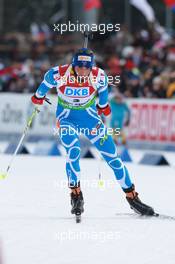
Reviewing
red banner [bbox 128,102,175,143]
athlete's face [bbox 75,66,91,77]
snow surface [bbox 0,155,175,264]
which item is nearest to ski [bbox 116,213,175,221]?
snow surface [bbox 0,155,175,264]

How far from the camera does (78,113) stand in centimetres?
1089

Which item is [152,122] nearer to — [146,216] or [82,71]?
[146,216]

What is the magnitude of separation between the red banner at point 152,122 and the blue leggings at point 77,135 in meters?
11.3

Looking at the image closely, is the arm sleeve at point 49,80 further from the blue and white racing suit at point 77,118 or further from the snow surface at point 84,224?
the snow surface at point 84,224

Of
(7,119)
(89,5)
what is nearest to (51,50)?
(89,5)

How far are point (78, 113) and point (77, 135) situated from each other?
10.0 inches

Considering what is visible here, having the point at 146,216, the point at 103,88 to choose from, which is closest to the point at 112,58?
the point at 103,88

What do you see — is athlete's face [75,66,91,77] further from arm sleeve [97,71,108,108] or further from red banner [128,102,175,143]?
red banner [128,102,175,143]

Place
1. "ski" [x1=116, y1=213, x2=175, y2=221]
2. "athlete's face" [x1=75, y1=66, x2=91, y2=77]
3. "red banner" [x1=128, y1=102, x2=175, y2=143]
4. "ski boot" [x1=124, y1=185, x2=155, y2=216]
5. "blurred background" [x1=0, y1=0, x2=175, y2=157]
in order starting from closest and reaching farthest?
"athlete's face" [x1=75, y1=66, x2=91, y2=77] < "ski" [x1=116, y1=213, x2=175, y2=221] < "ski boot" [x1=124, y1=185, x2=155, y2=216] < "red banner" [x1=128, y1=102, x2=175, y2=143] < "blurred background" [x1=0, y1=0, x2=175, y2=157]

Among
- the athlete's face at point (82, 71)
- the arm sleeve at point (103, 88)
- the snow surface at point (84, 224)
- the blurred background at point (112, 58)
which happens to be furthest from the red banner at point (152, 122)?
the athlete's face at point (82, 71)

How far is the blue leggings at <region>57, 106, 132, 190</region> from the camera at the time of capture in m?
10.8

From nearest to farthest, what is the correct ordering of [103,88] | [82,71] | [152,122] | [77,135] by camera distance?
[82,71] < [77,135] < [103,88] < [152,122]

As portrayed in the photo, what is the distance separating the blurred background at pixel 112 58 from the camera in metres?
22.5

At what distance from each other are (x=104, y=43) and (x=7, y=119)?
5.82 metres
